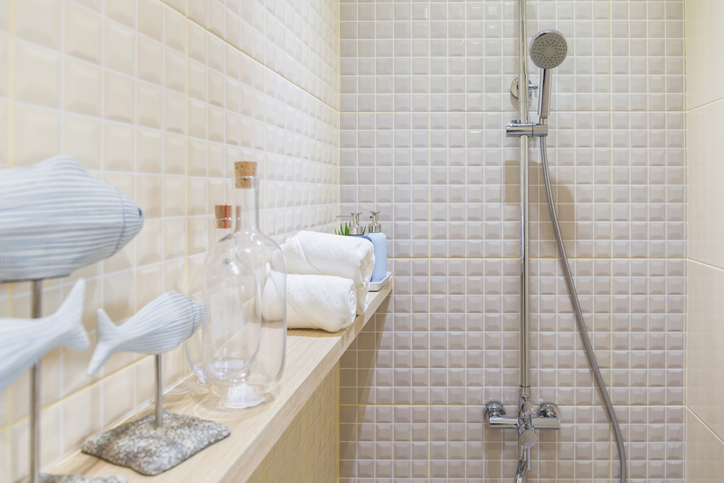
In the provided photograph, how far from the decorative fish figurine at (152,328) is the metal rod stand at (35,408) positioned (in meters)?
→ 0.04

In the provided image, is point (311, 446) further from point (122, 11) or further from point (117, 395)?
point (122, 11)

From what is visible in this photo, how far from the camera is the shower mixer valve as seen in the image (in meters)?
1.24

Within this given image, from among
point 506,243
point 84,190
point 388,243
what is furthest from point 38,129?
point 506,243

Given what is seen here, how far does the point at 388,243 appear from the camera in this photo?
1.35 metres

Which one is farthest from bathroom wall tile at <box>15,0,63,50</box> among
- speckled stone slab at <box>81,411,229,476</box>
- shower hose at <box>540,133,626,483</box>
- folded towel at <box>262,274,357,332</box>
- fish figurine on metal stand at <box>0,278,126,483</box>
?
shower hose at <box>540,133,626,483</box>

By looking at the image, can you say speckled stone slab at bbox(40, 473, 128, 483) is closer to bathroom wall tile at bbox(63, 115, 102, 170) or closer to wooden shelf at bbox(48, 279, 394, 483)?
wooden shelf at bbox(48, 279, 394, 483)

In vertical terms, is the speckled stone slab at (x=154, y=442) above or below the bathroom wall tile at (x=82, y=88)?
below

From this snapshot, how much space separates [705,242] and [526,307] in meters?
0.44

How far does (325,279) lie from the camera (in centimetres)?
72

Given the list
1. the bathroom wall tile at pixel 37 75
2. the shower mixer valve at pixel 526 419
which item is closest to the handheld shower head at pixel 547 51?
the shower mixer valve at pixel 526 419

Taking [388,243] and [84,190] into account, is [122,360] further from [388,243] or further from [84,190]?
[388,243]

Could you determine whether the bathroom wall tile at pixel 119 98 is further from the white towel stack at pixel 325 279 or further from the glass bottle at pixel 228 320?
the white towel stack at pixel 325 279

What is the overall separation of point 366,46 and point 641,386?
1139 mm

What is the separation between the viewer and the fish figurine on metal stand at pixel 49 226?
31cm
